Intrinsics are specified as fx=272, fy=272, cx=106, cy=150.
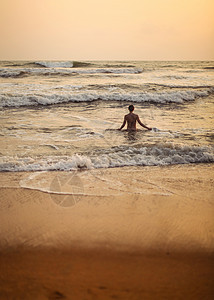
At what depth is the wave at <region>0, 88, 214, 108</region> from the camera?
13.5m

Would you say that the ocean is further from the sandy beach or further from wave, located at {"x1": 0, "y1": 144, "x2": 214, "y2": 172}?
the sandy beach

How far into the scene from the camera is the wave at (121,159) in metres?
4.97

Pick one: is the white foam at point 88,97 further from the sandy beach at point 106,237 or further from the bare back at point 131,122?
the sandy beach at point 106,237

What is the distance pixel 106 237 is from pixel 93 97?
41.6 ft

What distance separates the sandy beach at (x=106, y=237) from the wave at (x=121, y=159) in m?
0.50

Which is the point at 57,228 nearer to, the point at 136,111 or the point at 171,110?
the point at 136,111

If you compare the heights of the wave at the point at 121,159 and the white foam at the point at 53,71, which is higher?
the white foam at the point at 53,71

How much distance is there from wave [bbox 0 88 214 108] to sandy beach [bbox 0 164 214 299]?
971cm

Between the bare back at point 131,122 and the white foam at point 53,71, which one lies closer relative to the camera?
the bare back at point 131,122

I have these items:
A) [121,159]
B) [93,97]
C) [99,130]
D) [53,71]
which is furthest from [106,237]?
[53,71]

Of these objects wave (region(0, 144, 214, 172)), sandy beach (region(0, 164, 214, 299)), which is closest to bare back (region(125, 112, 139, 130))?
wave (region(0, 144, 214, 172))

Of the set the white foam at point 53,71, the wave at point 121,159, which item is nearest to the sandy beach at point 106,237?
the wave at point 121,159

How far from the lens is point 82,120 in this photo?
10.1 metres

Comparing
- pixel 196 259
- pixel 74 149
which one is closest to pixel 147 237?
pixel 196 259
